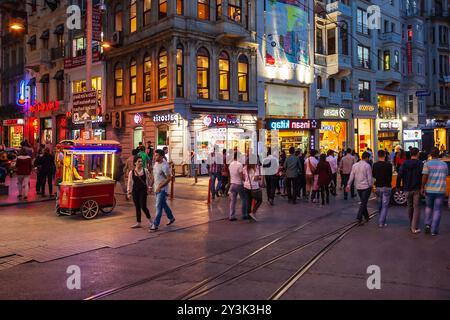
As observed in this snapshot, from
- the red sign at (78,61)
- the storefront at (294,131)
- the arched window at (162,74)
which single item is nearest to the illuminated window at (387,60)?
the storefront at (294,131)

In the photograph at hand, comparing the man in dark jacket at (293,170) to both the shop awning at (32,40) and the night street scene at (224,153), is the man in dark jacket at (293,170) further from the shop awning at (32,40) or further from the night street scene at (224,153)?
the shop awning at (32,40)

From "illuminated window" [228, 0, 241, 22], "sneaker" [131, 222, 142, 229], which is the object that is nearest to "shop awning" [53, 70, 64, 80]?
"illuminated window" [228, 0, 241, 22]

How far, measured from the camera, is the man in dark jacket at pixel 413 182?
973 cm

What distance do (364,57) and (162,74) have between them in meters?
19.5

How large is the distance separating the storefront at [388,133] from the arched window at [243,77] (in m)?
15.9

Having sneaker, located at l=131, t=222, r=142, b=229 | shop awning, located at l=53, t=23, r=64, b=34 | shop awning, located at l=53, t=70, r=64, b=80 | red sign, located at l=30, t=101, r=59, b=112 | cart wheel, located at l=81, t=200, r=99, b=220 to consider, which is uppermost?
shop awning, located at l=53, t=23, r=64, b=34

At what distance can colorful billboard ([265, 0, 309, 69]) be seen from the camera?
101 ft

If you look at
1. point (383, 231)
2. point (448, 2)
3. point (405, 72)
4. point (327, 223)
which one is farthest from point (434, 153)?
point (448, 2)

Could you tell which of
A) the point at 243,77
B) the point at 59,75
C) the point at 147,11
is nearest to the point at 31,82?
the point at 59,75

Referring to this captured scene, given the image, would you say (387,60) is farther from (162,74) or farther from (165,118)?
(165,118)

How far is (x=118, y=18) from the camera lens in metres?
31.6

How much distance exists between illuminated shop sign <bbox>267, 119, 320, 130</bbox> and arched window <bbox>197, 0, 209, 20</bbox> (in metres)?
8.01

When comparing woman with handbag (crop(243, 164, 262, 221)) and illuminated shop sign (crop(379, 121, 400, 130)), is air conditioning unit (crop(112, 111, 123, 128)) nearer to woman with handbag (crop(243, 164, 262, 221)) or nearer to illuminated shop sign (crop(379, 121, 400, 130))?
woman with handbag (crop(243, 164, 262, 221))
